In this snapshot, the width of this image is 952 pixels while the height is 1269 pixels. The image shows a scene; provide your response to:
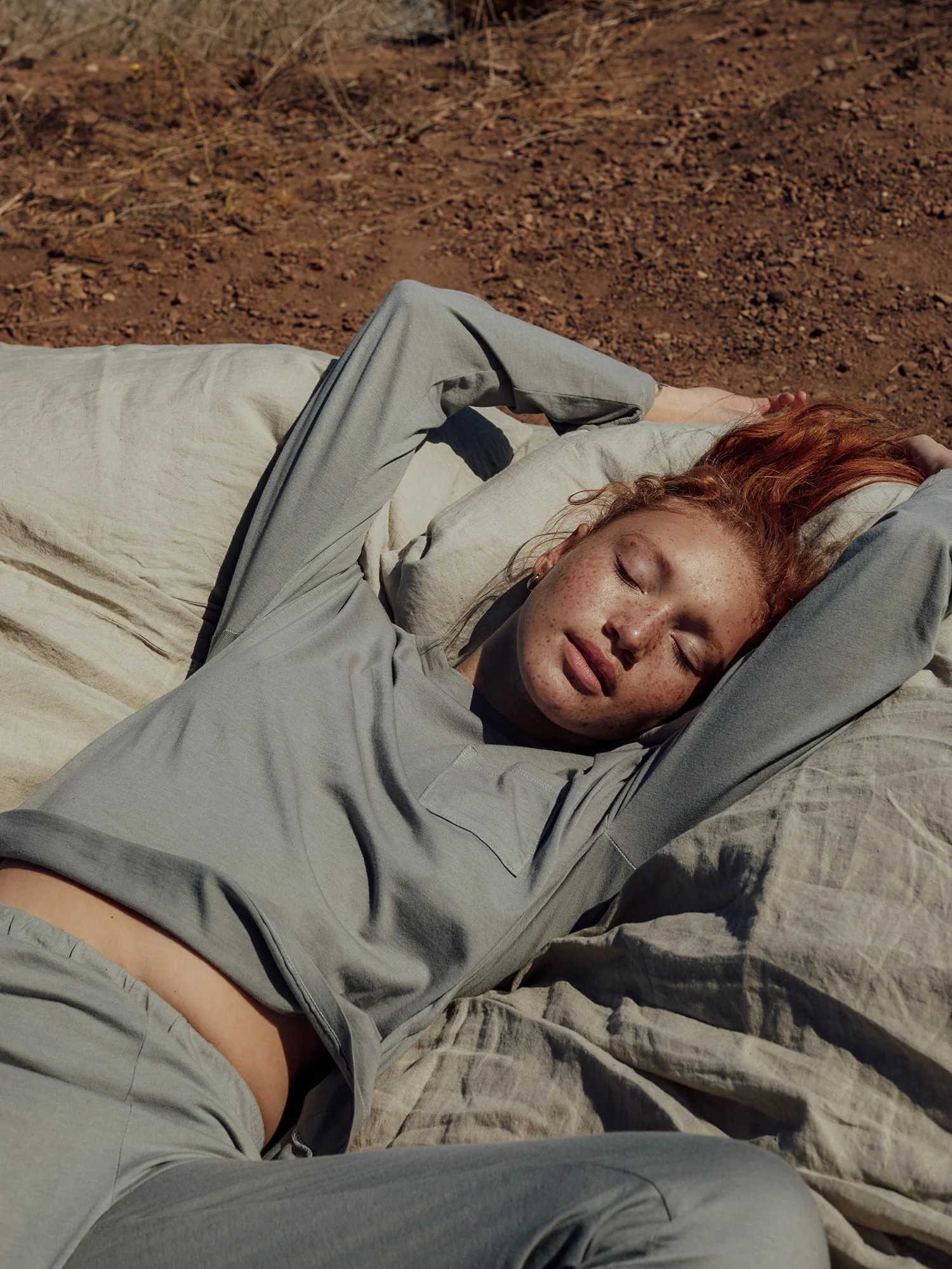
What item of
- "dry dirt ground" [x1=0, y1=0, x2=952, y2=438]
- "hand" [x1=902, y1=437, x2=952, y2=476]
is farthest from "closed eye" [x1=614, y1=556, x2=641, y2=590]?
"dry dirt ground" [x1=0, y1=0, x2=952, y2=438]

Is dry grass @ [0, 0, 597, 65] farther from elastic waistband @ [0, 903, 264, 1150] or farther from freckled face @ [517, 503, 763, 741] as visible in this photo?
elastic waistband @ [0, 903, 264, 1150]

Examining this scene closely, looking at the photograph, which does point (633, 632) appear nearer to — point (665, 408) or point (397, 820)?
point (397, 820)

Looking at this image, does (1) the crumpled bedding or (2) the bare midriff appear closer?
(1) the crumpled bedding

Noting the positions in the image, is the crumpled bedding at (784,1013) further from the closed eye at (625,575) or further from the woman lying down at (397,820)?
the closed eye at (625,575)

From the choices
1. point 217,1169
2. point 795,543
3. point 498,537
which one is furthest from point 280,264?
point 217,1169

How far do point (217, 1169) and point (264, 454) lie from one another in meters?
1.52

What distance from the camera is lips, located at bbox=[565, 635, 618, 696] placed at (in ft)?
6.92

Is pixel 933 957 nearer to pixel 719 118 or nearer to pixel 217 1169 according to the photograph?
pixel 217 1169

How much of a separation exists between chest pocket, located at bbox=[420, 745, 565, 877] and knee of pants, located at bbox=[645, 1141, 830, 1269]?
0.74m

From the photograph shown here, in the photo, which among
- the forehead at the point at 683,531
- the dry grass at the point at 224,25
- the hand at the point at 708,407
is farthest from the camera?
the dry grass at the point at 224,25

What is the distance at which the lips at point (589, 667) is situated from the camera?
2.11 meters

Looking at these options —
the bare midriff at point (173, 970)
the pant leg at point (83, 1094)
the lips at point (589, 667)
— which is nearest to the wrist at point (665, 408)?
the lips at point (589, 667)

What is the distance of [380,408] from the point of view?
2402 mm

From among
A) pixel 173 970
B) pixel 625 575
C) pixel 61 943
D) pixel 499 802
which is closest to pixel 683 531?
pixel 625 575
